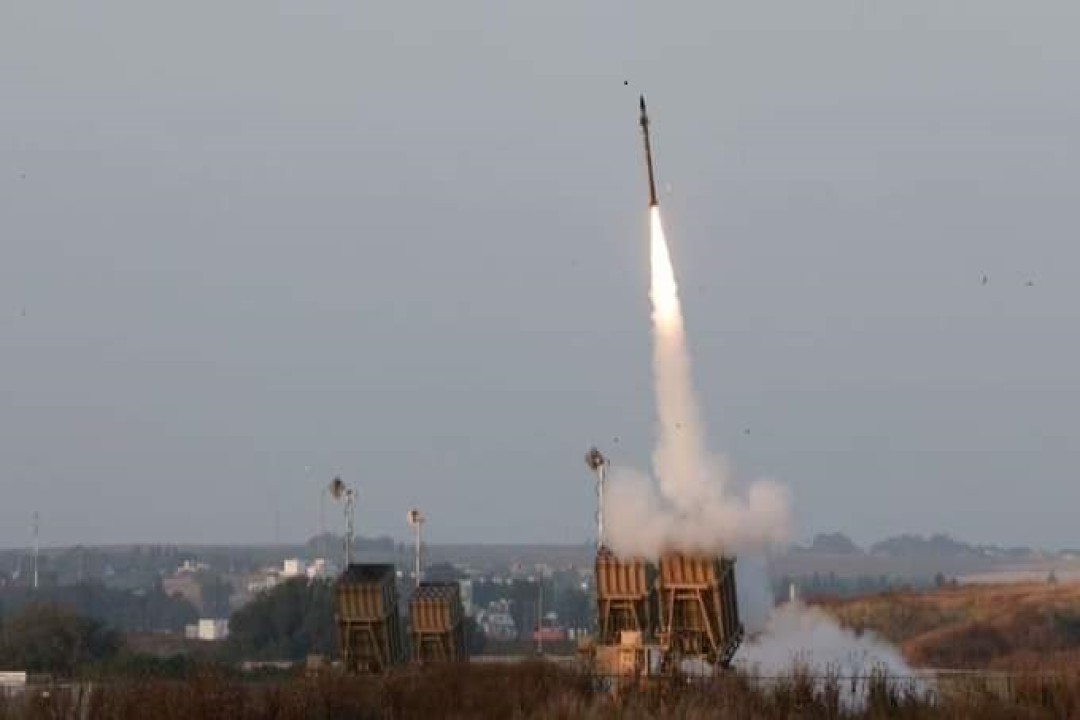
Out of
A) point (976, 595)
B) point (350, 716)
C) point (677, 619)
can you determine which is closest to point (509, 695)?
point (350, 716)

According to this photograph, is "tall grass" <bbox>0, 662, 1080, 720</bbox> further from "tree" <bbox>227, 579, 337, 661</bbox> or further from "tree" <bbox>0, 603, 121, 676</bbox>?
"tree" <bbox>227, 579, 337, 661</bbox>

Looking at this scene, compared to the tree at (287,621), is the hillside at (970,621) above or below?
below

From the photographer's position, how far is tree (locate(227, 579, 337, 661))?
9856 cm

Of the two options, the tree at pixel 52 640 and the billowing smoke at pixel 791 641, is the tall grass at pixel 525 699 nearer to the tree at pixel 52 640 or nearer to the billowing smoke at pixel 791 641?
the billowing smoke at pixel 791 641

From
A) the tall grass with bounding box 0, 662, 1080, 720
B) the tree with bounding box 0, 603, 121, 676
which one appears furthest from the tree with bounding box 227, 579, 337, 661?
the tall grass with bounding box 0, 662, 1080, 720

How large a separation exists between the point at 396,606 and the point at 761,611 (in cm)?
1275

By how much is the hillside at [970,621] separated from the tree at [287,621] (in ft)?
84.6

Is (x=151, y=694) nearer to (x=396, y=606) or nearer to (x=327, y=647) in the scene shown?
(x=396, y=606)

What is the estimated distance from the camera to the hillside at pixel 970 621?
77.5 m

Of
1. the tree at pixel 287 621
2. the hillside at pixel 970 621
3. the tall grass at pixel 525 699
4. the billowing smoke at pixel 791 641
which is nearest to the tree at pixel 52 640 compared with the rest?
the tree at pixel 287 621

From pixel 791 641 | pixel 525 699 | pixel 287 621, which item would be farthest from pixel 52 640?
pixel 525 699

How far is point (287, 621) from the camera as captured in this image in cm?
10288

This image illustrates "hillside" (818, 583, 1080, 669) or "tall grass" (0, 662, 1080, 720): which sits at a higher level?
"hillside" (818, 583, 1080, 669)

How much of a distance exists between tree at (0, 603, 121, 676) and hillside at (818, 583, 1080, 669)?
2936 centimetres
